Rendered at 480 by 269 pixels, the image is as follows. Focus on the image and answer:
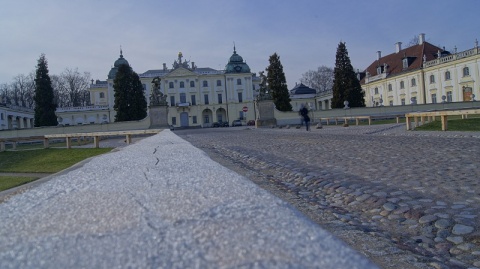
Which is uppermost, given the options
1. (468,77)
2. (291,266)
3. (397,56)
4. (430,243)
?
(397,56)

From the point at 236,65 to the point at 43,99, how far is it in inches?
1428

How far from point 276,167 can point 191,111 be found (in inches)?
2618

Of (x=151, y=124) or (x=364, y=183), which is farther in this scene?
(x=151, y=124)

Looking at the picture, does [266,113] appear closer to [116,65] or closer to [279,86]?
[279,86]

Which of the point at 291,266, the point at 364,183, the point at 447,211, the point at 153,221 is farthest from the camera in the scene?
the point at 364,183

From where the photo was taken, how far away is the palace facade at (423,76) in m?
46.1

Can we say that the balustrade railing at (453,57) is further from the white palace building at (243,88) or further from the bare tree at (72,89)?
the bare tree at (72,89)

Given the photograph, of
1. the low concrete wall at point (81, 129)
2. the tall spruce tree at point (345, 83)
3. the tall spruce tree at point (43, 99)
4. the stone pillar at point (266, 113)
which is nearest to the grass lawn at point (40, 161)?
the low concrete wall at point (81, 129)

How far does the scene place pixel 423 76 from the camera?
52.7 meters

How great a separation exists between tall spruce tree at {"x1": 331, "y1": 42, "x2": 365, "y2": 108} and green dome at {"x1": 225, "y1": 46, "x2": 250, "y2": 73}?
2881 cm

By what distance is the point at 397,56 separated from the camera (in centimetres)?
6128

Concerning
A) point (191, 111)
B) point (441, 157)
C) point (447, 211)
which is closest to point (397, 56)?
point (191, 111)

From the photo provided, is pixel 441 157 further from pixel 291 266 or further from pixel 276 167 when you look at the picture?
pixel 291 266

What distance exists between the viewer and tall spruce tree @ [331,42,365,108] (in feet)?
160
